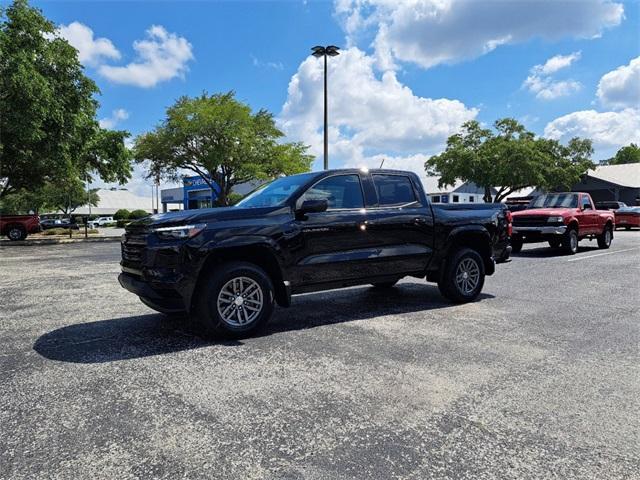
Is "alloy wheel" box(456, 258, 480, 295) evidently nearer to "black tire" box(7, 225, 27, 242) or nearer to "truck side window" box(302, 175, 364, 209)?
"truck side window" box(302, 175, 364, 209)

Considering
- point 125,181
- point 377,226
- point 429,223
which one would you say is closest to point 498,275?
point 429,223

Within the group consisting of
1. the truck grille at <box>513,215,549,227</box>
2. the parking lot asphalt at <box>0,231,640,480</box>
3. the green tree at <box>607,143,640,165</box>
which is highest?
the green tree at <box>607,143,640,165</box>

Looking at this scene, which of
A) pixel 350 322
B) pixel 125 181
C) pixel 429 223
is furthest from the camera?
pixel 125 181

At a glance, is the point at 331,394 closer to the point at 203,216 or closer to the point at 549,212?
the point at 203,216

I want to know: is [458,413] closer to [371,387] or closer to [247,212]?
[371,387]

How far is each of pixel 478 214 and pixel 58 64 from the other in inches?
735

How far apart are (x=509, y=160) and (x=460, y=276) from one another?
123ft

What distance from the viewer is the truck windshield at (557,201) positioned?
48.4ft

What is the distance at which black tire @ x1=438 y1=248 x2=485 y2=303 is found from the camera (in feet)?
22.8

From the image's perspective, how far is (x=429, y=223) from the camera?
6734 millimetres

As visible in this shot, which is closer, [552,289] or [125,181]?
[552,289]

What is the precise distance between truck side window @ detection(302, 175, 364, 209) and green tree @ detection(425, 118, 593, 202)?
37.8 metres

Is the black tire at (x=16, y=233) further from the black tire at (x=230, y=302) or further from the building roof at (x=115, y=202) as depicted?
the building roof at (x=115, y=202)

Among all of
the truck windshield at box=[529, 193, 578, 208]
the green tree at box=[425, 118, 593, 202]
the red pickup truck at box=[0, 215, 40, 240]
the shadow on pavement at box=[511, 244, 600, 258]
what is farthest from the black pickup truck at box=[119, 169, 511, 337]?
the green tree at box=[425, 118, 593, 202]
